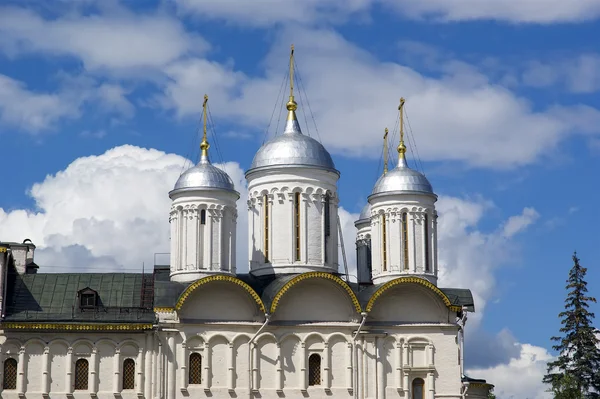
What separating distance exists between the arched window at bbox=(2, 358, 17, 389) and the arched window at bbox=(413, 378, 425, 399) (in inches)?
562

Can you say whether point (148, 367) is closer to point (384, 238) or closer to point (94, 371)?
point (94, 371)

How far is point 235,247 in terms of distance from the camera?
154 ft

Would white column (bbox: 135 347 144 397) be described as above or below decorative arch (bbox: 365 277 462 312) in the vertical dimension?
below

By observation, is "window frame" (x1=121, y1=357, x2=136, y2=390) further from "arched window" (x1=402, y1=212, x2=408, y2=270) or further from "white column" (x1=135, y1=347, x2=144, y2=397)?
"arched window" (x1=402, y1=212, x2=408, y2=270)

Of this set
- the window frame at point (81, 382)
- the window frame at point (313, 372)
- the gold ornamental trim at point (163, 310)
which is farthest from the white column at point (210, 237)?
the window frame at point (81, 382)

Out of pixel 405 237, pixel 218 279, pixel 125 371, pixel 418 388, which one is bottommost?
pixel 418 388

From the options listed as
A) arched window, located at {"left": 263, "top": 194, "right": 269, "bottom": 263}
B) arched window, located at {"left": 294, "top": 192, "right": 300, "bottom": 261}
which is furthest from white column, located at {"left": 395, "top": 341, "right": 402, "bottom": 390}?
arched window, located at {"left": 263, "top": 194, "right": 269, "bottom": 263}

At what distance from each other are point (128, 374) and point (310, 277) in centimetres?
734

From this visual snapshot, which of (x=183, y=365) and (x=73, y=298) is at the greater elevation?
(x=73, y=298)

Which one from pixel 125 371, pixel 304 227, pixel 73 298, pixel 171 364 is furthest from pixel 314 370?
pixel 73 298

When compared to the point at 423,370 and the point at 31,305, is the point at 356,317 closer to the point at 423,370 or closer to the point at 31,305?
the point at 423,370

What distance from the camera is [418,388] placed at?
1791 inches

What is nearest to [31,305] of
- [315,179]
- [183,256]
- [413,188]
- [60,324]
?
[60,324]

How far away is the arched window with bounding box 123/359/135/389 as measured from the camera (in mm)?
44344
